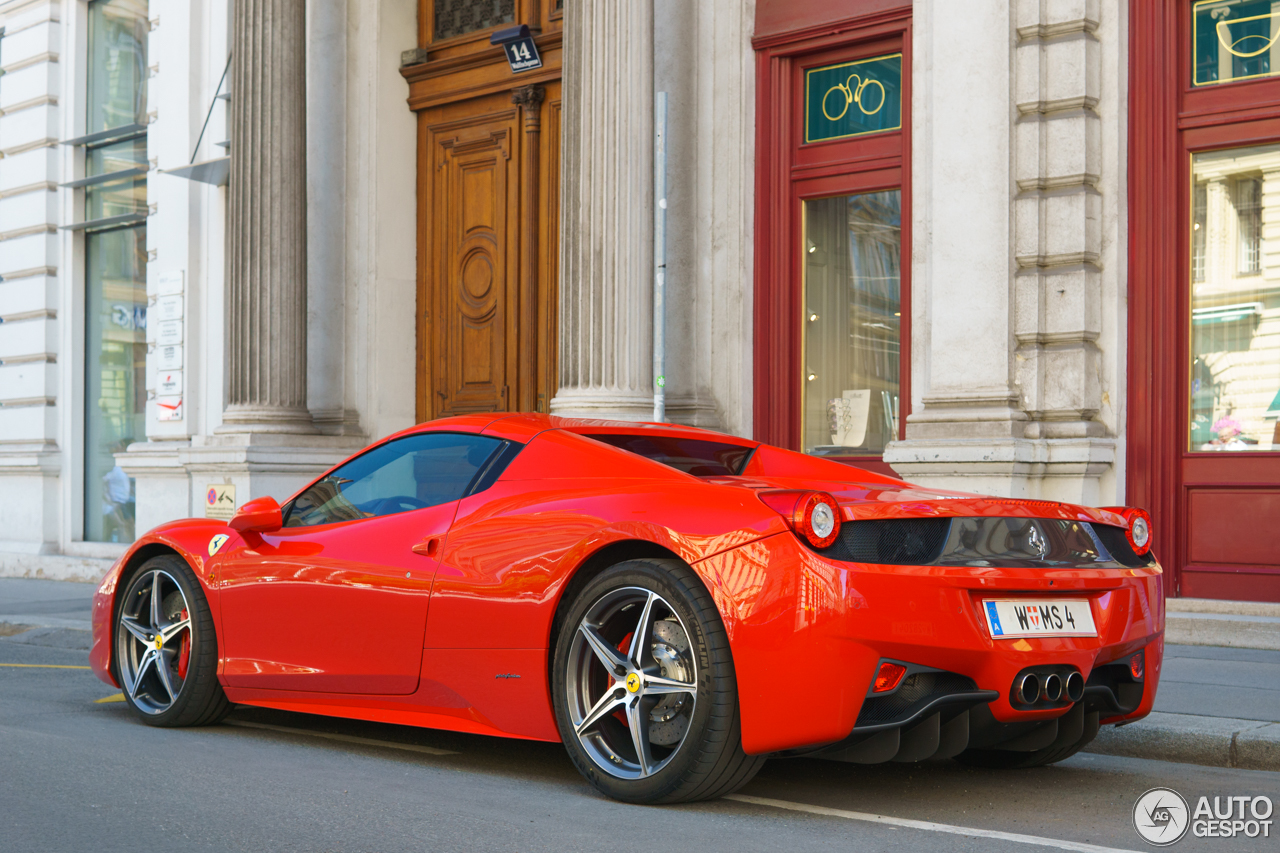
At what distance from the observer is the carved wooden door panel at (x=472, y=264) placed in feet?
42.1

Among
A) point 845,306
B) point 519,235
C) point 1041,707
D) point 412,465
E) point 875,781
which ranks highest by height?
point 519,235

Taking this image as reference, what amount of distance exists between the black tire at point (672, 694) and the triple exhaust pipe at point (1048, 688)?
0.82m

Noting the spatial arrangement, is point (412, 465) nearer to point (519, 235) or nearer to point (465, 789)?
point (465, 789)

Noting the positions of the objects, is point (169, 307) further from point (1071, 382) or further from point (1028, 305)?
point (1071, 382)

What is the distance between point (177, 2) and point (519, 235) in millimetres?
4869

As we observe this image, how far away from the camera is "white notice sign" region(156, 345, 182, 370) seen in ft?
46.6

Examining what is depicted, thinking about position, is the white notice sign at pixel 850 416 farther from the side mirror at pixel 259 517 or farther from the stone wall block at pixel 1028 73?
the side mirror at pixel 259 517

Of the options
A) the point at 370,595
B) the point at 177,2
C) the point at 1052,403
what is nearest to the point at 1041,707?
the point at 370,595

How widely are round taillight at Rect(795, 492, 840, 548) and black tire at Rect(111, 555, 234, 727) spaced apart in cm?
294

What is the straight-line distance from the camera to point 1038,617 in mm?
4301

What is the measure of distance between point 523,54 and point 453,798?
9.10 metres

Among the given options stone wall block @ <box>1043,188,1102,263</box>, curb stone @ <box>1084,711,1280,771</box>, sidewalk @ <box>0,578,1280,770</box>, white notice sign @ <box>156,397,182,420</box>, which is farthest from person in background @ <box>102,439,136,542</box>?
curb stone @ <box>1084,711,1280,771</box>

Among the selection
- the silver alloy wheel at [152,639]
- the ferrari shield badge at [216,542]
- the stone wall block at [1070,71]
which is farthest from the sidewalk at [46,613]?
the stone wall block at [1070,71]

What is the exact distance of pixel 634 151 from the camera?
1059 centimetres
